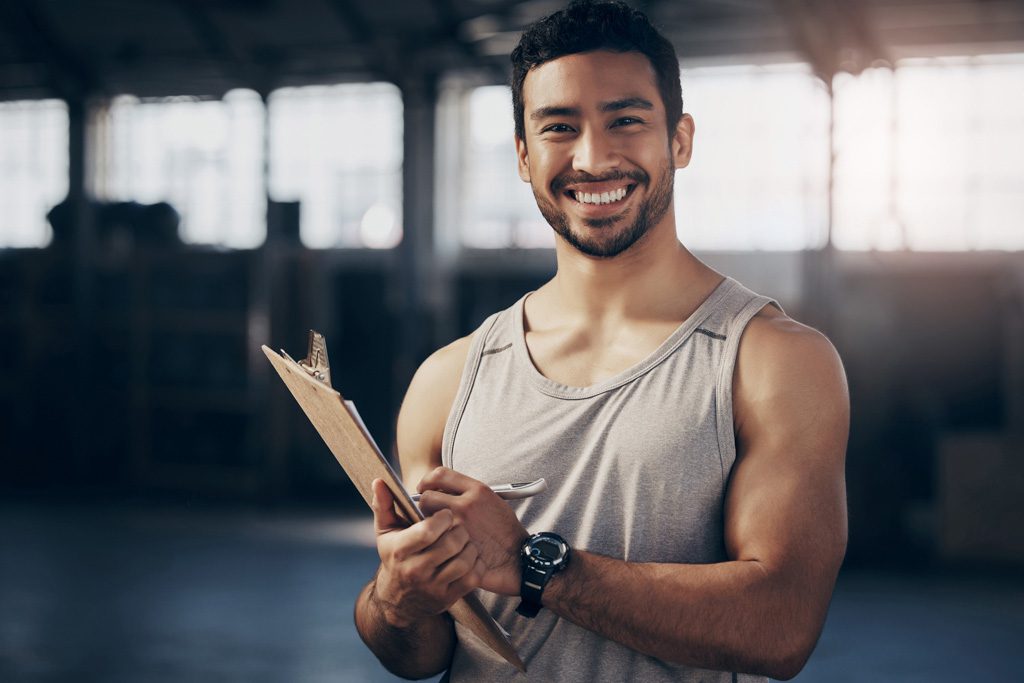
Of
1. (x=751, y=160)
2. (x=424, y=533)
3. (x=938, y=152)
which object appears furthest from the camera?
(x=751, y=160)

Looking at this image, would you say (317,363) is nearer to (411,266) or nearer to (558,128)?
(558,128)

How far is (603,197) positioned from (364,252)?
396 inches

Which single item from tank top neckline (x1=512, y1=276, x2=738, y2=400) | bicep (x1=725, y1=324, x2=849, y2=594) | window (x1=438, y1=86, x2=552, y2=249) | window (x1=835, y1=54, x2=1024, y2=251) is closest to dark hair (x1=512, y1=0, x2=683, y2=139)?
tank top neckline (x1=512, y1=276, x2=738, y2=400)

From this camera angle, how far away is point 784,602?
52.2 inches

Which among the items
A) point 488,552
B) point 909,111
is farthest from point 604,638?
point 909,111

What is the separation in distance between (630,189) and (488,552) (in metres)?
0.51

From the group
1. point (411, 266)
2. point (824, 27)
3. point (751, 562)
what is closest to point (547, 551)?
point (751, 562)

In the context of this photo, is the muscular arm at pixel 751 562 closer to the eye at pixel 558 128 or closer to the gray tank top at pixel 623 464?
the gray tank top at pixel 623 464

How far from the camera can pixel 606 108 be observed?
1.48m


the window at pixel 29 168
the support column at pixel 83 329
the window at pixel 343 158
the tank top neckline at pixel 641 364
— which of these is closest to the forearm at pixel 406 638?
the tank top neckline at pixel 641 364

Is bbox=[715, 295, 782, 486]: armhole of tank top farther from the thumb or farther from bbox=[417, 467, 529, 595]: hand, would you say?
the thumb

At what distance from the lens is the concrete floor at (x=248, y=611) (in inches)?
193

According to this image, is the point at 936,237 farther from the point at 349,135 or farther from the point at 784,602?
the point at 784,602

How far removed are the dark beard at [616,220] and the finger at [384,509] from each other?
1.47 ft
